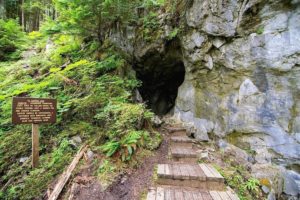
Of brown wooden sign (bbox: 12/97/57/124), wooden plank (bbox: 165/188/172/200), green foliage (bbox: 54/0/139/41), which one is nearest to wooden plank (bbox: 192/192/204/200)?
wooden plank (bbox: 165/188/172/200)

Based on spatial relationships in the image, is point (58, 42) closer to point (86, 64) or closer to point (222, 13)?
point (86, 64)

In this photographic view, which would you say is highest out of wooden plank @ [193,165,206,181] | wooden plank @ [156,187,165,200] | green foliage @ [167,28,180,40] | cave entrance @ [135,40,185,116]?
green foliage @ [167,28,180,40]

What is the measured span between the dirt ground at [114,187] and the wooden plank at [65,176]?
12cm

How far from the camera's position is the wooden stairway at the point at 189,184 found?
354 cm

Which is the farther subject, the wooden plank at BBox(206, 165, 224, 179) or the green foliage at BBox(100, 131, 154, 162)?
the green foliage at BBox(100, 131, 154, 162)

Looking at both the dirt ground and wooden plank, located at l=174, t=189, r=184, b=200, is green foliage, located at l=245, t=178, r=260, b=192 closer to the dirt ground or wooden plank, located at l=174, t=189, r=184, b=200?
wooden plank, located at l=174, t=189, r=184, b=200

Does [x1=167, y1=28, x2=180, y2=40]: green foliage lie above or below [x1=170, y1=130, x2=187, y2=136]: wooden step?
above

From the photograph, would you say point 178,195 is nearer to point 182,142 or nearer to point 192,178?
point 192,178

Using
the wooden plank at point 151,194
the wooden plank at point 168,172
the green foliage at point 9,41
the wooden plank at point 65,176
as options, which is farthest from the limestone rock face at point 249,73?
the green foliage at point 9,41

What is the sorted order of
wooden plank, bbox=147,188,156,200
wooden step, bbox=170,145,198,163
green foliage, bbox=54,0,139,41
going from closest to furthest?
wooden plank, bbox=147,188,156,200 < wooden step, bbox=170,145,198,163 < green foliage, bbox=54,0,139,41

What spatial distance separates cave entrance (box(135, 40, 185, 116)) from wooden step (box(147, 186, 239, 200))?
4.22 m

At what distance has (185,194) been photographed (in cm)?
360

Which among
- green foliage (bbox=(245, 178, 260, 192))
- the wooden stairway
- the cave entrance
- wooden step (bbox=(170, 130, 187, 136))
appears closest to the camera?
the wooden stairway

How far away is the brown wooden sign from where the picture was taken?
3869 millimetres
